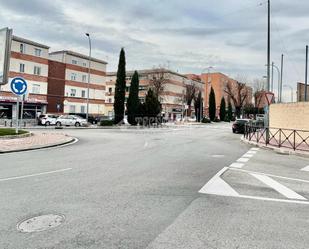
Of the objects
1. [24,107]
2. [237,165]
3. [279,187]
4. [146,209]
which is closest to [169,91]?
[24,107]

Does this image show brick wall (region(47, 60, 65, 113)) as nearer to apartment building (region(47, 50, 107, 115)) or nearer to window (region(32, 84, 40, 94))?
apartment building (region(47, 50, 107, 115))

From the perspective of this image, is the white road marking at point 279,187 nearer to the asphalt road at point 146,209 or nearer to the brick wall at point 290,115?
the asphalt road at point 146,209

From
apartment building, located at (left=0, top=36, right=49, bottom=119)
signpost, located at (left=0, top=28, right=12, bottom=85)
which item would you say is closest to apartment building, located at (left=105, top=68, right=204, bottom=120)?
apartment building, located at (left=0, top=36, right=49, bottom=119)

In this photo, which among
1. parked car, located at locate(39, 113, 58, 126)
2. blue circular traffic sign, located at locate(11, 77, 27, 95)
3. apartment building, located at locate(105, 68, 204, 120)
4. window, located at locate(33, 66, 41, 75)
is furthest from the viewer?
apartment building, located at locate(105, 68, 204, 120)

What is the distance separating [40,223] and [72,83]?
58700mm

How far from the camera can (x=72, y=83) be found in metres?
61.0

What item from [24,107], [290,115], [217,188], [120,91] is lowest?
[217,188]

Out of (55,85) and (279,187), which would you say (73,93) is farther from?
(279,187)

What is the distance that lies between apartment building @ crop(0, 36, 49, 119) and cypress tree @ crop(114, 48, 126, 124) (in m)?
13.7

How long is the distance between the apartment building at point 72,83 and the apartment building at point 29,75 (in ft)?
7.17

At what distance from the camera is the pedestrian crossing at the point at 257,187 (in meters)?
6.61

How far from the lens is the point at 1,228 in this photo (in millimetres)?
4500

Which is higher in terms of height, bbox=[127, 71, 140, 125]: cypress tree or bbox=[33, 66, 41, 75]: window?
bbox=[33, 66, 41, 75]: window

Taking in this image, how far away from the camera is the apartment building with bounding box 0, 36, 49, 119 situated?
47969 mm
